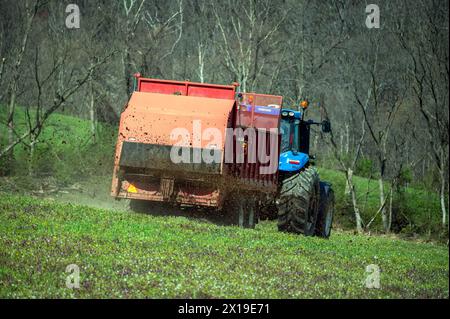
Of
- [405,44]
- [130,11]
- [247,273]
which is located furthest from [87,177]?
[247,273]

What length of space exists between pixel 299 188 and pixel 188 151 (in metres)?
2.79

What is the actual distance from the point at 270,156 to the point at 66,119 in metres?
24.9

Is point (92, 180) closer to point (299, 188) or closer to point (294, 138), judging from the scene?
point (294, 138)

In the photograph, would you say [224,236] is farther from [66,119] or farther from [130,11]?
[66,119]

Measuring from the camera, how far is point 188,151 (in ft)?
54.4

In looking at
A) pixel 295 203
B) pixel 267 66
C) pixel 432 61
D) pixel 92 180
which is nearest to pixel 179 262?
pixel 295 203

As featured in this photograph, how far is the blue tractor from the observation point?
17.4 meters

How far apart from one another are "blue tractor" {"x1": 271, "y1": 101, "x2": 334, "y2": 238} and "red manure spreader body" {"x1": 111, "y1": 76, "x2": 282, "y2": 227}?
2.10ft

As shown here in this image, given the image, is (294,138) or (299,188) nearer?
(299,188)

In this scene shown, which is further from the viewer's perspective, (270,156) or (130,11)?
(130,11)

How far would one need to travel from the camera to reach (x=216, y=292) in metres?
8.97

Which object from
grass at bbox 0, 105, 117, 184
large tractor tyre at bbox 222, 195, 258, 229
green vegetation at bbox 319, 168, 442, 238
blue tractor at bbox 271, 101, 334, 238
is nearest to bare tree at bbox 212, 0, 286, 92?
green vegetation at bbox 319, 168, 442, 238

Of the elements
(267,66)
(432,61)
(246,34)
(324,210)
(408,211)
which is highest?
(246,34)

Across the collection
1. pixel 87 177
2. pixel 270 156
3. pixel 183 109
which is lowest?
pixel 87 177
